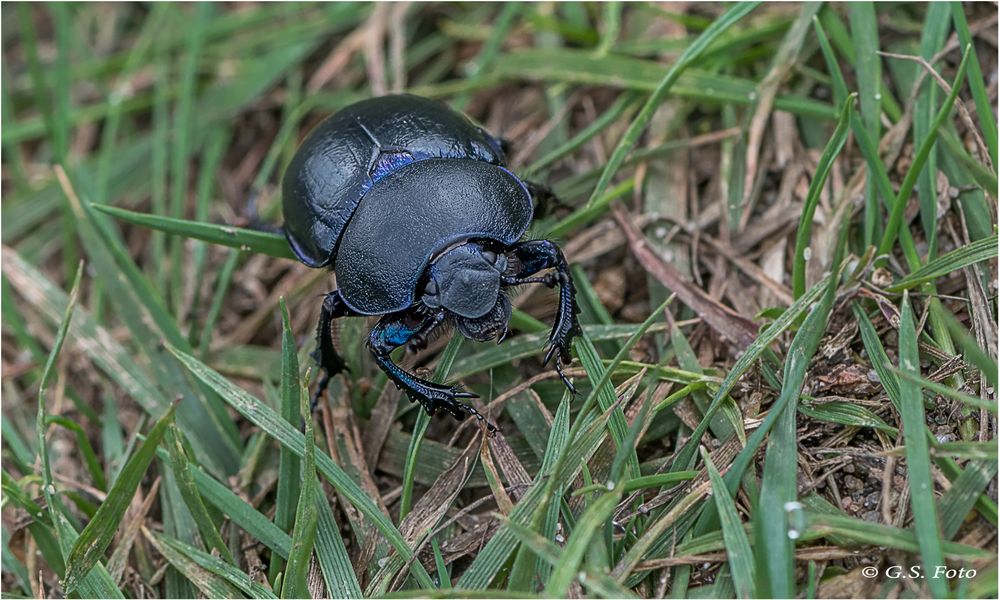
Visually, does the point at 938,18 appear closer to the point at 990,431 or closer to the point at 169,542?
the point at 990,431

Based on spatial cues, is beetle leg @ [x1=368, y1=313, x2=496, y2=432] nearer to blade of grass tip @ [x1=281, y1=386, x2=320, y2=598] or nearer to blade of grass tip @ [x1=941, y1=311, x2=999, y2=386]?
blade of grass tip @ [x1=281, y1=386, x2=320, y2=598]

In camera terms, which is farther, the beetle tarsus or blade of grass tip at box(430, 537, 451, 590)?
the beetle tarsus

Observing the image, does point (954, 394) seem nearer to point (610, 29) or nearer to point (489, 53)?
point (610, 29)

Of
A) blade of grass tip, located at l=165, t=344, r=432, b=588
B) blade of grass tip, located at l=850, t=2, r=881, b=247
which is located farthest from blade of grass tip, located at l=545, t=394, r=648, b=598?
blade of grass tip, located at l=850, t=2, r=881, b=247

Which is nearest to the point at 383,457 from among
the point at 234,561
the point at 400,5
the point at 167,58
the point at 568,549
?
the point at 234,561

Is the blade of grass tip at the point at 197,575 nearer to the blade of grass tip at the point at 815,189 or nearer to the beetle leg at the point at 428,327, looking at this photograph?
the beetle leg at the point at 428,327

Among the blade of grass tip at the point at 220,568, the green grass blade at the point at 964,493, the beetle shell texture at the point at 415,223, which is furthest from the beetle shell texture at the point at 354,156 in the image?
the green grass blade at the point at 964,493
